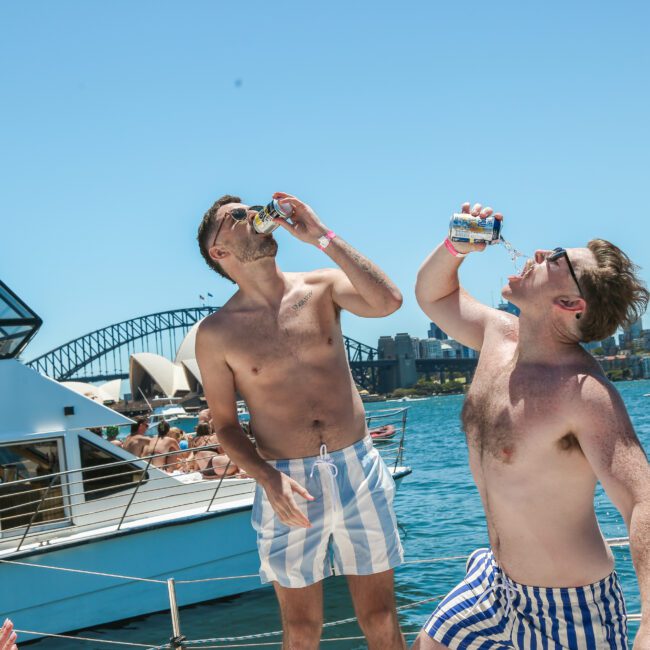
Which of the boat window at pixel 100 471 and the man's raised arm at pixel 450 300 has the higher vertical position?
the man's raised arm at pixel 450 300

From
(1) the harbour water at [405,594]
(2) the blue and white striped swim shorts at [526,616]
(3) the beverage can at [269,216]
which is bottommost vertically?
(1) the harbour water at [405,594]

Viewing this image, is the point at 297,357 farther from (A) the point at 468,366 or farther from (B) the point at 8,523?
(A) the point at 468,366

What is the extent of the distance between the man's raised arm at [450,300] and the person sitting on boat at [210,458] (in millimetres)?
4444

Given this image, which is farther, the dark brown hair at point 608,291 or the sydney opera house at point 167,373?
the sydney opera house at point 167,373

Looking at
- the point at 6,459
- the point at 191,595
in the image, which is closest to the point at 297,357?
the point at 6,459

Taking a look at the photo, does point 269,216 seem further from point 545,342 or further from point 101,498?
point 101,498

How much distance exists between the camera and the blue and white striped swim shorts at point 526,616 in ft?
7.79

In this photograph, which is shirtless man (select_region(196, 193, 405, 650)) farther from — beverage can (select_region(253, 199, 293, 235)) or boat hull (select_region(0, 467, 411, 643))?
boat hull (select_region(0, 467, 411, 643))

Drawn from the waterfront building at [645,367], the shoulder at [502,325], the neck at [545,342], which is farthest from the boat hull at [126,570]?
the waterfront building at [645,367]

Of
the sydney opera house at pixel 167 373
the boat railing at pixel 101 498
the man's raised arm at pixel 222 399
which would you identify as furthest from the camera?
the sydney opera house at pixel 167 373

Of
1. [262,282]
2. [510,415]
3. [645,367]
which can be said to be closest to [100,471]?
[262,282]

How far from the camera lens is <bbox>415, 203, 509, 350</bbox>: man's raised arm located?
2924mm

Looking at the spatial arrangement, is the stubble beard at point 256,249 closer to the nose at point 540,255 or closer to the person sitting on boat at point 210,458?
the nose at point 540,255

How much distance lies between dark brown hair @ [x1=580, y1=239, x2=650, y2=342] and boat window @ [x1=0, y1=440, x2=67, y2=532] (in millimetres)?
6072
